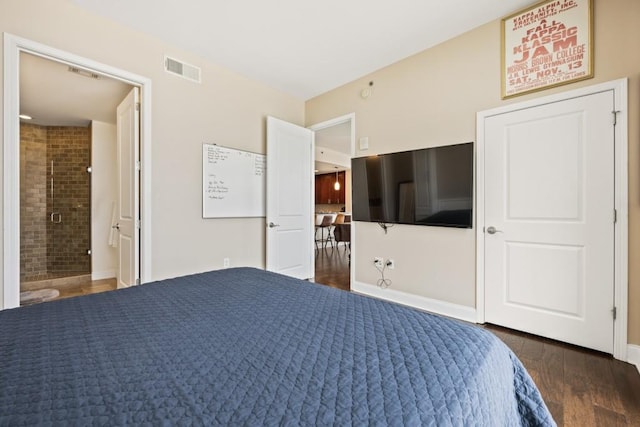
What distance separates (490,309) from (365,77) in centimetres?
289

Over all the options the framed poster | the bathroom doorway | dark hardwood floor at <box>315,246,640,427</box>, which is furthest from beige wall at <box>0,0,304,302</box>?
dark hardwood floor at <box>315,246,640,427</box>

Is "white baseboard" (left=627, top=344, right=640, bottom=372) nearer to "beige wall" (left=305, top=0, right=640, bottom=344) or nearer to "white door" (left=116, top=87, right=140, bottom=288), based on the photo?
"beige wall" (left=305, top=0, right=640, bottom=344)

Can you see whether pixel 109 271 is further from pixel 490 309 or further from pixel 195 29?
pixel 490 309

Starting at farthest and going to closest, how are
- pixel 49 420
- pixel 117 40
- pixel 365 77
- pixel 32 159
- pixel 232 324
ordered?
1. pixel 32 159
2. pixel 365 77
3. pixel 117 40
4. pixel 232 324
5. pixel 49 420

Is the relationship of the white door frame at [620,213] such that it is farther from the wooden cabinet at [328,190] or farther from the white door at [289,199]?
the wooden cabinet at [328,190]

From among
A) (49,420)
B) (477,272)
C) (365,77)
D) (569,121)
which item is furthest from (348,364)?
(365,77)

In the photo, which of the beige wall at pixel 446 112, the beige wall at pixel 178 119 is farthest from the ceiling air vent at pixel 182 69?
the beige wall at pixel 446 112

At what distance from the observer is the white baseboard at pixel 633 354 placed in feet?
6.20

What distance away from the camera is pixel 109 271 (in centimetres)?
444

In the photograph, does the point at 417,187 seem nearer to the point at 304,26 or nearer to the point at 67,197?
the point at 304,26

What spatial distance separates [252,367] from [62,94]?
14.2 feet

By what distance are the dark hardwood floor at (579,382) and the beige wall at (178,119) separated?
9.44 feet

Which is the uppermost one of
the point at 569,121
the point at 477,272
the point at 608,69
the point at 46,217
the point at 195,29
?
the point at 195,29

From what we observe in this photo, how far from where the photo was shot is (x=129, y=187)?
2.88 meters
